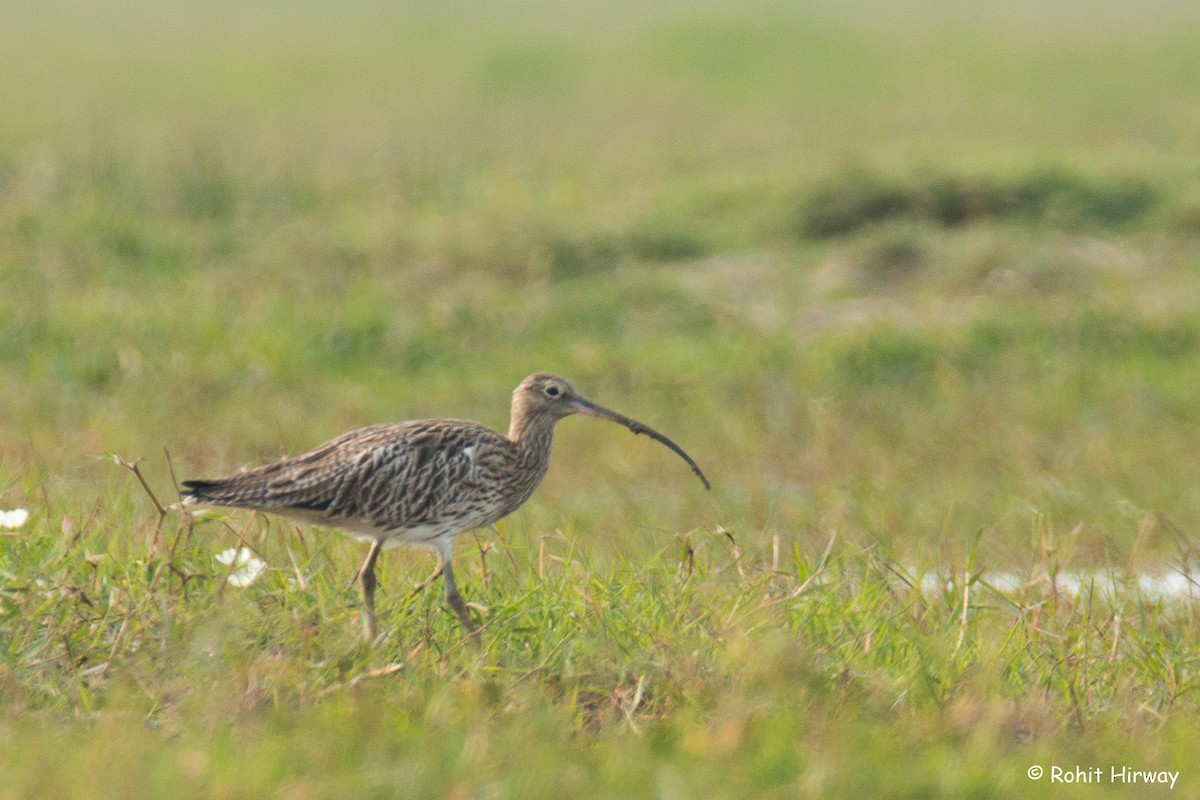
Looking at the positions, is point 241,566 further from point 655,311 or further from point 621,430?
point 655,311

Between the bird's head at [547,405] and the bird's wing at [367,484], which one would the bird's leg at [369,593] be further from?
the bird's head at [547,405]

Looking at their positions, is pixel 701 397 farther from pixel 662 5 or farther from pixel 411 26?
pixel 662 5

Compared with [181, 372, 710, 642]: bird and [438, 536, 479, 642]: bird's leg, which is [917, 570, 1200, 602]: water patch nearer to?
[181, 372, 710, 642]: bird

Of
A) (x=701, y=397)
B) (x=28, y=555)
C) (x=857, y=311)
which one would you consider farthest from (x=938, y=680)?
(x=857, y=311)

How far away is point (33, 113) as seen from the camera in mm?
22375

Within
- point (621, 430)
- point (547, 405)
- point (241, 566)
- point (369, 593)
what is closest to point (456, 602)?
point (369, 593)

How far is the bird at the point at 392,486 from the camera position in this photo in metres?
5.81

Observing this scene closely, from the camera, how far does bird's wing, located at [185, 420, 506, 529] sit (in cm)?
580

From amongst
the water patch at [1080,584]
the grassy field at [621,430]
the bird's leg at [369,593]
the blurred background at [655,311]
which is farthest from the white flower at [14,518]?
the water patch at [1080,584]

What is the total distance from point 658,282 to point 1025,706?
333 inches

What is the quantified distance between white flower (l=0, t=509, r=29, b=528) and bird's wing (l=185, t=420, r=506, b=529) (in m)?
0.55

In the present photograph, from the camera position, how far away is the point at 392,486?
5844 mm

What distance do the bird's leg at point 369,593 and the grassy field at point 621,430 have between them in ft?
0.18

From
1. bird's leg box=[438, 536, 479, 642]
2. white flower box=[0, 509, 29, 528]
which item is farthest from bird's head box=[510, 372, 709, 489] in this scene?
white flower box=[0, 509, 29, 528]
